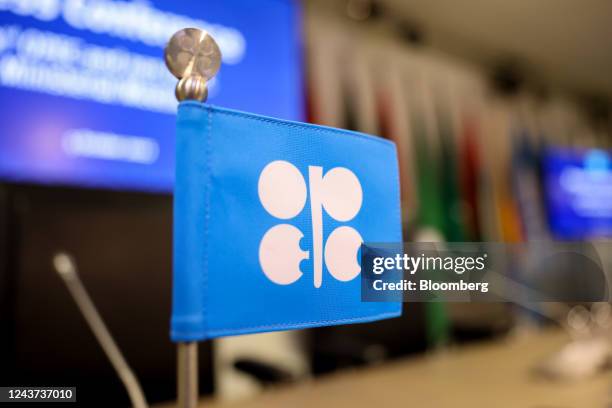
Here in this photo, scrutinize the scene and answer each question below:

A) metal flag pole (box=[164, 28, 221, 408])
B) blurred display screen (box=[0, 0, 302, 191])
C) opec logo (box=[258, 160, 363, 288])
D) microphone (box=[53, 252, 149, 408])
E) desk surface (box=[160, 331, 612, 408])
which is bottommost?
desk surface (box=[160, 331, 612, 408])

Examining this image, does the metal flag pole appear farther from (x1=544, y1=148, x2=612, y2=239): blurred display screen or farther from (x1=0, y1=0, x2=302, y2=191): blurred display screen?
(x1=544, y1=148, x2=612, y2=239): blurred display screen

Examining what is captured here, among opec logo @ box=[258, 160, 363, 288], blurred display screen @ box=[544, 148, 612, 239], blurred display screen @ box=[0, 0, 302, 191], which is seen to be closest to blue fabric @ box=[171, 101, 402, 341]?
opec logo @ box=[258, 160, 363, 288]

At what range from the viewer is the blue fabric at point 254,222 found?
385mm

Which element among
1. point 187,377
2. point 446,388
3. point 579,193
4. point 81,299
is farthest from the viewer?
point 579,193

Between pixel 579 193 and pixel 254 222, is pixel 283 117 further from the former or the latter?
pixel 579 193

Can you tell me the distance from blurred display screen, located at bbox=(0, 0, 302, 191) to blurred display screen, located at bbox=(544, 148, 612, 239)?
2097 millimetres

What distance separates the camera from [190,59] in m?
0.40

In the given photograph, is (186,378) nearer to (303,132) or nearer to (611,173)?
(303,132)

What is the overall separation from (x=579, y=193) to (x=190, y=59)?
2.91 meters

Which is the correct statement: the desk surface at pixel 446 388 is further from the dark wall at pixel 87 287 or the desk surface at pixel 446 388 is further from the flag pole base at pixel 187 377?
the flag pole base at pixel 187 377

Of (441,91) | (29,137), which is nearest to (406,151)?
(441,91)

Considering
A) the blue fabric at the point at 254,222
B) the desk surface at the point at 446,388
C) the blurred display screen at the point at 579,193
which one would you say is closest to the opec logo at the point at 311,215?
the blue fabric at the point at 254,222

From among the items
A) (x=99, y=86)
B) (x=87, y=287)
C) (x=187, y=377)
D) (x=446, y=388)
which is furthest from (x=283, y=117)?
(x=187, y=377)

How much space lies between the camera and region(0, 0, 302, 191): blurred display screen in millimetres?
1096
